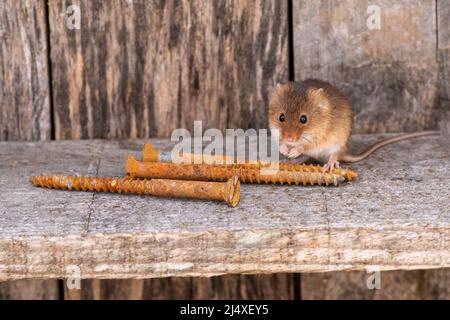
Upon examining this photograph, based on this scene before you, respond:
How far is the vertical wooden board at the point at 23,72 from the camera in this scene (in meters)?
2.46

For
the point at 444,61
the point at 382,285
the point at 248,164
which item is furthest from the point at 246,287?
the point at 444,61

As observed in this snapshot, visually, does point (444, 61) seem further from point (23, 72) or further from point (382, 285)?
point (23, 72)

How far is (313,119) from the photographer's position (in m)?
2.46

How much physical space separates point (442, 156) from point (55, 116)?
4.08 ft

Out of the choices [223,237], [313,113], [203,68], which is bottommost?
[223,237]

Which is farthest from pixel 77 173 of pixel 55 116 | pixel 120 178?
pixel 55 116

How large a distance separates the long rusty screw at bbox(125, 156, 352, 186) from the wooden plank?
2.11 feet

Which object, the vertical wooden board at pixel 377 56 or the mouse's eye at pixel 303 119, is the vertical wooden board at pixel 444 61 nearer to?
the vertical wooden board at pixel 377 56

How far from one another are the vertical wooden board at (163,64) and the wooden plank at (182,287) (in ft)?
1.66

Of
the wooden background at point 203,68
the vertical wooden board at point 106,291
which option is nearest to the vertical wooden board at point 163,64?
the wooden background at point 203,68

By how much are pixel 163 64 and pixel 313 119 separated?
0.52 meters

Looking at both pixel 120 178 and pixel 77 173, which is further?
pixel 77 173

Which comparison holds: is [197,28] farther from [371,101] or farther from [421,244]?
[421,244]

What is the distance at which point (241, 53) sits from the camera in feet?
8.27
